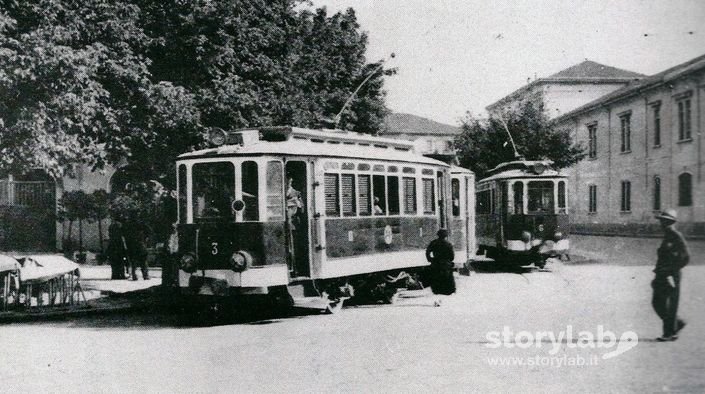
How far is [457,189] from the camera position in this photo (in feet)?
65.2

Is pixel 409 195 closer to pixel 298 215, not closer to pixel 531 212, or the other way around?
pixel 298 215

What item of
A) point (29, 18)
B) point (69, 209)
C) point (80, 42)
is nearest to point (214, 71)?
point (80, 42)

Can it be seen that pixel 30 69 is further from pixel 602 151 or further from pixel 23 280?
pixel 602 151

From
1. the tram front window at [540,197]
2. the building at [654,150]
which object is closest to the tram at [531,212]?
the tram front window at [540,197]

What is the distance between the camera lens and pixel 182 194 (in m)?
12.0

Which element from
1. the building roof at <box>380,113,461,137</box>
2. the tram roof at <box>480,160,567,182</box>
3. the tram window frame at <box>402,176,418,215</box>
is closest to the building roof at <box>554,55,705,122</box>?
the tram window frame at <box>402,176,418,215</box>

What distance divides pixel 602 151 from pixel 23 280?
963 cm

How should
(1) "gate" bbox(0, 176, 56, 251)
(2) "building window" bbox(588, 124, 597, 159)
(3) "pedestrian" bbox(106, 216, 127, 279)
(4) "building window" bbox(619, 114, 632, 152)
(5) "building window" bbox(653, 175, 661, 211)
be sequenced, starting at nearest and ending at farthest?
(5) "building window" bbox(653, 175, 661, 211) → (4) "building window" bbox(619, 114, 632, 152) → (2) "building window" bbox(588, 124, 597, 159) → (3) "pedestrian" bbox(106, 216, 127, 279) → (1) "gate" bbox(0, 176, 56, 251)

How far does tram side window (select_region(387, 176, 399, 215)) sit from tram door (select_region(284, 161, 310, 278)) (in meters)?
2.21

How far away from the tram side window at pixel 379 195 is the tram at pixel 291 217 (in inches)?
0.7

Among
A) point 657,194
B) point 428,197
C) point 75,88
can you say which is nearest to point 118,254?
point 75,88

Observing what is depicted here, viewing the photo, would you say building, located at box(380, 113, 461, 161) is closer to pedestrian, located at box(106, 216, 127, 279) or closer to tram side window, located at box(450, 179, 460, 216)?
tram side window, located at box(450, 179, 460, 216)

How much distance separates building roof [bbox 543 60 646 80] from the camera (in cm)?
858

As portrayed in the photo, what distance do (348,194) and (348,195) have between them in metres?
0.02
